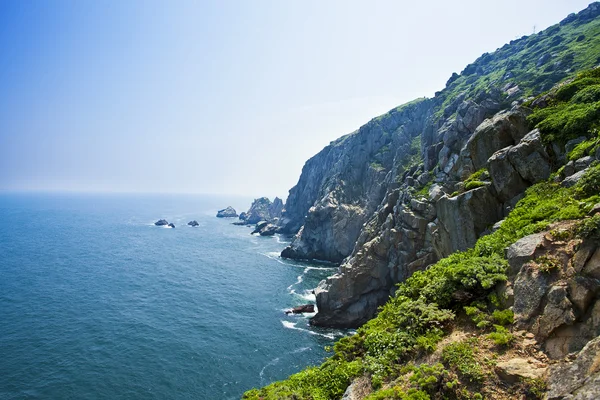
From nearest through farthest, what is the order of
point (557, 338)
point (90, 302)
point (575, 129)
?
1. point (557, 338)
2. point (575, 129)
3. point (90, 302)

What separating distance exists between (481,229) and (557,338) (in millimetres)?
19789

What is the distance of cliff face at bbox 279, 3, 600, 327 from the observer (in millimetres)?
29203

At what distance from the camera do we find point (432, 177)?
5600 centimetres

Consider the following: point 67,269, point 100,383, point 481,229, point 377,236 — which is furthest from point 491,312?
point 67,269

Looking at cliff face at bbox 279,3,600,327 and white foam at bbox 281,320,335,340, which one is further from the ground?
cliff face at bbox 279,3,600,327

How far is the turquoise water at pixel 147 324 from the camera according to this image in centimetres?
3859

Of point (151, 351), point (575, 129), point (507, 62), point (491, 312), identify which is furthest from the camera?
point (507, 62)

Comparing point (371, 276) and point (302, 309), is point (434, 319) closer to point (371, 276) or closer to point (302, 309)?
point (371, 276)

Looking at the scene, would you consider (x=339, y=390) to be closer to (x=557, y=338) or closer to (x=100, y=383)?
(x=557, y=338)

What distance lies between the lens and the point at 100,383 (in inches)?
1485

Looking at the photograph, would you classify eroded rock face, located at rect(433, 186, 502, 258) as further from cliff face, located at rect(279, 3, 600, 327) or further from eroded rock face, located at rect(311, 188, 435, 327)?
eroded rock face, located at rect(311, 188, 435, 327)

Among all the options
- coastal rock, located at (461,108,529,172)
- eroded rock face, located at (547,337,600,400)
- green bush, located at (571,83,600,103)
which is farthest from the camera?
coastal rock, located at (461,108,529,172)

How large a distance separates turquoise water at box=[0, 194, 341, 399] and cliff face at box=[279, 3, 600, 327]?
12996mm

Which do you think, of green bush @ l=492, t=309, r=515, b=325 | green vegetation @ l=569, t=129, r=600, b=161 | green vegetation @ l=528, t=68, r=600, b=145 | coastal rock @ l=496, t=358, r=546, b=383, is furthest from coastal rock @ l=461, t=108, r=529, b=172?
coastal rock @ l=496, t=358, r=546, b=383
